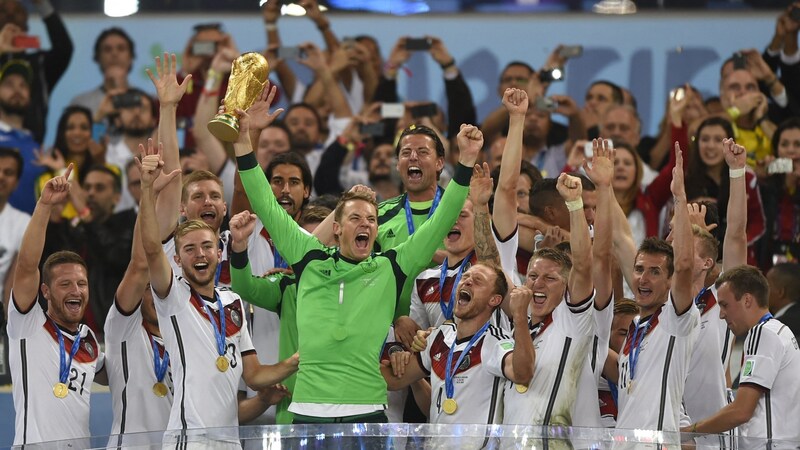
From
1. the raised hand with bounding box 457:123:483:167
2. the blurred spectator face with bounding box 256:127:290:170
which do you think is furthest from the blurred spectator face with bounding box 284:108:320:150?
the raised hand with bounding box 457:123:483:167

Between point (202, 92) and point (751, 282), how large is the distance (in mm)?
5292

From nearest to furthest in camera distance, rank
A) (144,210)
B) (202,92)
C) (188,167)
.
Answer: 1. (144,210)
2. (188,167)
3. (202,92)

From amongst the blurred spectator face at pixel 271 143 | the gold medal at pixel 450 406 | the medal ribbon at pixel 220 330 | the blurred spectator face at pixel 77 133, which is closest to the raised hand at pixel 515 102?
the gold medal at pixel 450 406

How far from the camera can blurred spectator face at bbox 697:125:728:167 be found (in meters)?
8.96

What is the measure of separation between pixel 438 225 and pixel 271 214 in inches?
31.9

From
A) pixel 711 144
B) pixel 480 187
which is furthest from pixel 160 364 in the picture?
pixel 711 144

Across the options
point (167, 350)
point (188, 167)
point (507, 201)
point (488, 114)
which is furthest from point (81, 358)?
point (488, 114)

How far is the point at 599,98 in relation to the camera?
1038cm

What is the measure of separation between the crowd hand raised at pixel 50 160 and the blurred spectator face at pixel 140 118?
2.24ft

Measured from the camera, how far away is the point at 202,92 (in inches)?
423

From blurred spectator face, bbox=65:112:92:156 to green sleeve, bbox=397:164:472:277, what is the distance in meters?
4.80

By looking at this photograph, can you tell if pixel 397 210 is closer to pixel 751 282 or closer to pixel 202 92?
pixel 751 282

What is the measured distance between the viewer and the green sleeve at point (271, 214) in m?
6.51

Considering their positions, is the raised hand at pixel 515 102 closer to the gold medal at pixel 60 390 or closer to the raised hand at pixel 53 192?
the raised hand at pixel 53 192
